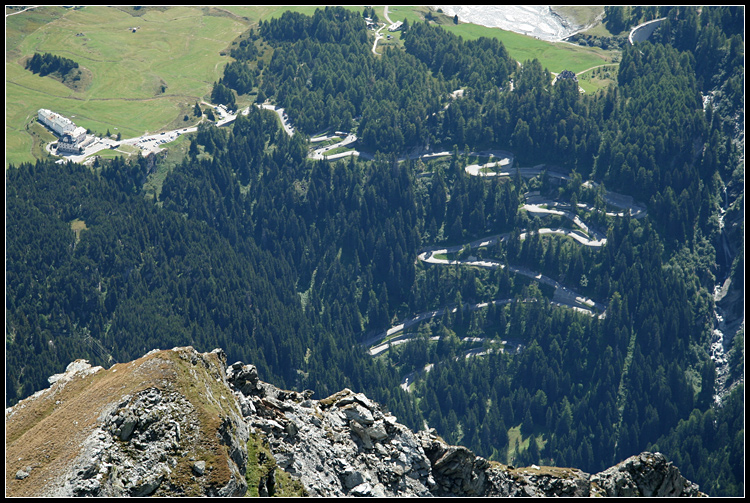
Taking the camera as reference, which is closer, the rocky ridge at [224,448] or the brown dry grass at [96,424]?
the rocky ridge at [224,448]

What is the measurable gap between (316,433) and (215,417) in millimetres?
17179

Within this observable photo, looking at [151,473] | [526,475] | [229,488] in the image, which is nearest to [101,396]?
[151,473]

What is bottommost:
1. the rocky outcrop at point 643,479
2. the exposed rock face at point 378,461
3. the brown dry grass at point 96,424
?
the rocky outcrop at point 643,479

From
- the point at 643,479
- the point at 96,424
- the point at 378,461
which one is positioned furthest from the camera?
the point at 643,479

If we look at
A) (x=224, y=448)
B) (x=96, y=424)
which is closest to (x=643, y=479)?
(x=224, y=448)

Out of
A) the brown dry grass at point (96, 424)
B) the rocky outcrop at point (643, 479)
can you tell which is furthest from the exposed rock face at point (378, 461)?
the brown dry grass at point (96, 424)

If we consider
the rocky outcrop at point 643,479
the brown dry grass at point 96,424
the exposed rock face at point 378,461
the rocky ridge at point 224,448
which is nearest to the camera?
the rocky ridge at point 224,448

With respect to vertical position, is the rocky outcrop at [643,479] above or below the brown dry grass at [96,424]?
below

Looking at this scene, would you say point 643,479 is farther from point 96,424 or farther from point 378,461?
point 96,424

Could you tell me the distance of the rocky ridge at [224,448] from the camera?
7956 cm

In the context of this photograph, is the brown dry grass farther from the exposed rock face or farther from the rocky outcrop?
the rocky outcrop

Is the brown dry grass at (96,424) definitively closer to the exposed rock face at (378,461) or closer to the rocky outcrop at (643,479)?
the exposed rock face at (378,461)

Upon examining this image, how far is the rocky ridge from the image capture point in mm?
79562

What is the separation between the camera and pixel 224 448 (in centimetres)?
8069
